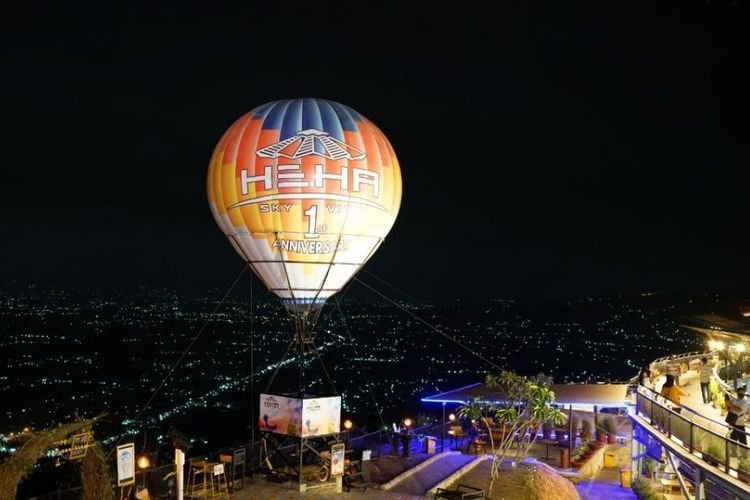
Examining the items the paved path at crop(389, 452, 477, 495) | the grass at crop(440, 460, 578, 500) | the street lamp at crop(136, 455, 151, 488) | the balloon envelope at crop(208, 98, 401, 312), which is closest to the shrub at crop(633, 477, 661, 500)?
the grass at crop(440, 460, 578, 500)

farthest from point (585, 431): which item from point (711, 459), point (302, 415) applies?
point (302, 415)

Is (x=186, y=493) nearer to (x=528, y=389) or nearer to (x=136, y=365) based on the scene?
(x=528, y=389)

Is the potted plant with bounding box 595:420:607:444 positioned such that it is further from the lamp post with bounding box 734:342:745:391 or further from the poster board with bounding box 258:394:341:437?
the poster board with bounding box 258:394:341:437

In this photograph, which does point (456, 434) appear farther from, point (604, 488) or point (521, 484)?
point (521, 484)

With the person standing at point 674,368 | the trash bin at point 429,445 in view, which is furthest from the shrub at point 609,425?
the trash bin at point 429,445

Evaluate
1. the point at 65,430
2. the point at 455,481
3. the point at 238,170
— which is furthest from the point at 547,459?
the point at 65,430

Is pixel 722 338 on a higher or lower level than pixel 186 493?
higher
